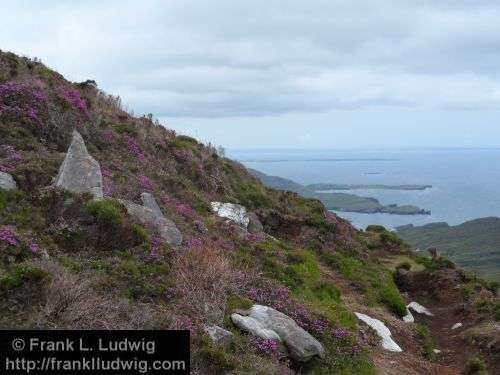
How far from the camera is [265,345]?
33.4 feet

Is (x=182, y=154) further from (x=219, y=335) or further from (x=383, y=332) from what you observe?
(x=219, y=335)

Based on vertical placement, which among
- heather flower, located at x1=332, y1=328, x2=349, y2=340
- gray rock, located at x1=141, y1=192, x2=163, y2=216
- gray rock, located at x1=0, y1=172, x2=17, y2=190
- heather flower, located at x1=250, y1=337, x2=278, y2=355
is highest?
gray rock, located at x1=0, y1=172, x2=17, y2=190

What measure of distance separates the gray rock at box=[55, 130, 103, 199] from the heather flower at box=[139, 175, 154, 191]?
2.61 meters

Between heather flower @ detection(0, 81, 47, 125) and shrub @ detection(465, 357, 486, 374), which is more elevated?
heather flower @ detection(0, 81, 47, 125)

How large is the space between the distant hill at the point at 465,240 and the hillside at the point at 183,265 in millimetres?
127922

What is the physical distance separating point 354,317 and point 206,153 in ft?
50.7

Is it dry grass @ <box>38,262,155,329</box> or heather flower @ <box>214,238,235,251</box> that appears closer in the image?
dry grass @ <box>38,262,155,329</box>

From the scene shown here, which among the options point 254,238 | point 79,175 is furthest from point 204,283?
point 254,238

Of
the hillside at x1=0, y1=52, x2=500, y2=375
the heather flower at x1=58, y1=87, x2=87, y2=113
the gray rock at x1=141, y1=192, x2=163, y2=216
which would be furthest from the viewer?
the heather flower at x1=58, y1=87, x2=87, y2=113

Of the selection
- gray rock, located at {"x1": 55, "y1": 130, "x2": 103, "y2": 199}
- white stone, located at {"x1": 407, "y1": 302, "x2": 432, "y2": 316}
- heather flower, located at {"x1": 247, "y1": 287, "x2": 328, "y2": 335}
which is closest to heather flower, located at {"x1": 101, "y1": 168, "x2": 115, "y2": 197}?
gray rock, located at {"x1": 55, "y1": 130, "x2": 103, "y2": 199}

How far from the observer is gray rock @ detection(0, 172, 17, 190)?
41.7 feet

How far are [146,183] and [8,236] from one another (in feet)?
24.6

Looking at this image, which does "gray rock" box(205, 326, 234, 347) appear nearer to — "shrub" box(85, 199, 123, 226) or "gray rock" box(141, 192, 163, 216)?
"shrub" box(85, 199, 123, 226)

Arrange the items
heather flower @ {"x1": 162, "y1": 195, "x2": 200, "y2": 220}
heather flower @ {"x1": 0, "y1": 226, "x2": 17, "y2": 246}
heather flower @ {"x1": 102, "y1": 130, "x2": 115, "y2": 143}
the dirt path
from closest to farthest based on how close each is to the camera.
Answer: heather flower @ {"x1": 0, "y1": 226, "x2": 17, "y2": 246}
the dirt path
heather flower @ {"x1": 162, "y1": 195, "x2": 200, "y2": 220}
heather flower @ {"x1": 102, "y1": 130, "x2": 115, "y2": 143}
